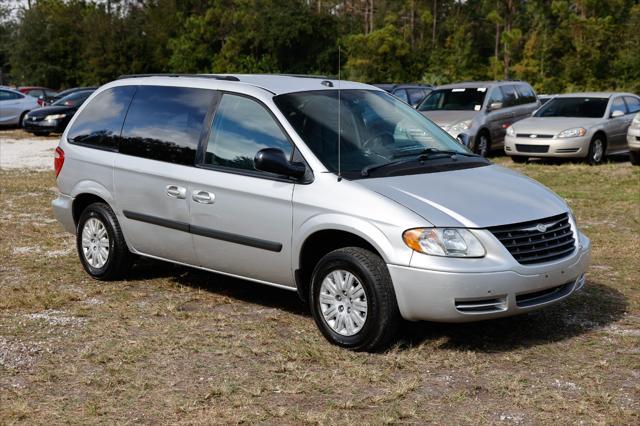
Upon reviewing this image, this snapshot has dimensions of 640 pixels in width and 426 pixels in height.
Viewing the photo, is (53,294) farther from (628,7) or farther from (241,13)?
(241,13)

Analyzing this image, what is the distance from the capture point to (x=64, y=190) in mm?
8188

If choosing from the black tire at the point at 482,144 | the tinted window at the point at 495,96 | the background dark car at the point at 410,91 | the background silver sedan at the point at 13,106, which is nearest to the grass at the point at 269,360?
the black tire at the point at 482,144

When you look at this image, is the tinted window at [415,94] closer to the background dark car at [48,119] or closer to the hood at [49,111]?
the background dark car at [48,119]

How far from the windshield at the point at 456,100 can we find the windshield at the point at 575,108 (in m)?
1.24

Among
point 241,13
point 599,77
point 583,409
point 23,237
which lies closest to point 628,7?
point 599,77

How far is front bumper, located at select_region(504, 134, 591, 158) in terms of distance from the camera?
17.4 meters

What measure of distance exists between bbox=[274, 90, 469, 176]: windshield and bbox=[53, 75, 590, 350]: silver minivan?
14 millimetres

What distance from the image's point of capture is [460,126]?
1823 centimetres

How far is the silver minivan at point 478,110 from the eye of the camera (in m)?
18.5

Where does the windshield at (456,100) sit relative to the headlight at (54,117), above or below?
above

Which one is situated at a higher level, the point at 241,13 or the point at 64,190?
the point at 241,13

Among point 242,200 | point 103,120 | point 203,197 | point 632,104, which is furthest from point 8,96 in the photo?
point 242,200

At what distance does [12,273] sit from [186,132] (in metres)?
2.52

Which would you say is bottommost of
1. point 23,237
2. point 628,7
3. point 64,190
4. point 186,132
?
point 23,237
